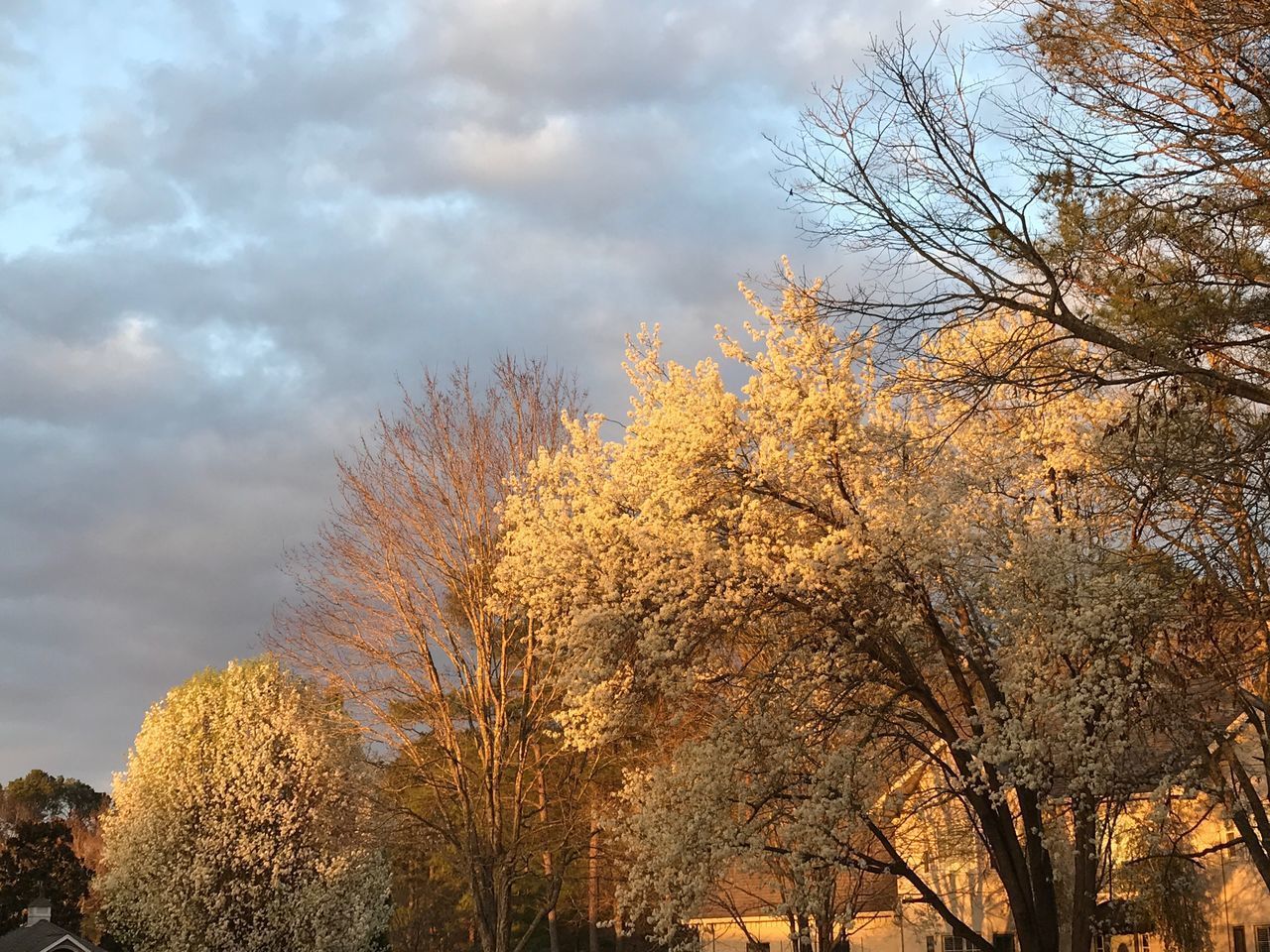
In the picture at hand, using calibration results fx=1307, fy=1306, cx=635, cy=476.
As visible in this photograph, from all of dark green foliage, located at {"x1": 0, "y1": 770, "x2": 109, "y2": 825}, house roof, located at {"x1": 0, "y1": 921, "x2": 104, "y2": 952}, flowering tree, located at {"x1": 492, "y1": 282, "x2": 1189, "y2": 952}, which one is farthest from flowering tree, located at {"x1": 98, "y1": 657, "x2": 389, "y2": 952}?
dark green foliage, located at {"x1": 0, "y1": 770, "x2": 109, "y2": 825}

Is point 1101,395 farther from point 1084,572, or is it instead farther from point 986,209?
point 986,209

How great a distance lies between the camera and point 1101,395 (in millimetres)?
15727

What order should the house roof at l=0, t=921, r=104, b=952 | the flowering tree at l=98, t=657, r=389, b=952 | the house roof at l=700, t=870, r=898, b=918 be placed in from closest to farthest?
the house roof at l=700, t=870, r=898, b=918, the house roof at l=0, t=921, r=104, b=952, the flowering tree at l=98, t=657, r=389, b=952

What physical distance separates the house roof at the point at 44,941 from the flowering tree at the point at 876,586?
29.1m

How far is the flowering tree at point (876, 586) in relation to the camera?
14.5 metres

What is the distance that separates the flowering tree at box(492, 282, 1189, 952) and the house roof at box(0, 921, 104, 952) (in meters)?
29.1

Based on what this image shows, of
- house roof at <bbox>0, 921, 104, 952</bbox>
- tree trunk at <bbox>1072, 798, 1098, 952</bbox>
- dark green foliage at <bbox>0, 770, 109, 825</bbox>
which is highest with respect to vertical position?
dark green foliage at <bbox>0, 770, 109, 825</bbox>

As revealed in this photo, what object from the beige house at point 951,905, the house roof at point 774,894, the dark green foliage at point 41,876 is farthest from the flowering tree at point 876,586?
the dark green foliage at point 41,876

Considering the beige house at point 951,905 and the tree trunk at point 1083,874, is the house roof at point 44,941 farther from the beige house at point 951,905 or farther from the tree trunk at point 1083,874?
the tree trunk at point 1083,874

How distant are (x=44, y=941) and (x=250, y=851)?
6.65 meters

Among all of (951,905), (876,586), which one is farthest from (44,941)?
(876,586)

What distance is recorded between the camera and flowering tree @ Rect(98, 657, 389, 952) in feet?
128

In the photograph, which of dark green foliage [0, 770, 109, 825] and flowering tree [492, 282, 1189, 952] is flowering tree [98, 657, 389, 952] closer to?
flowering tree [492, 282, 1189, 952]

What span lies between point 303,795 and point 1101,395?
30.4 m
